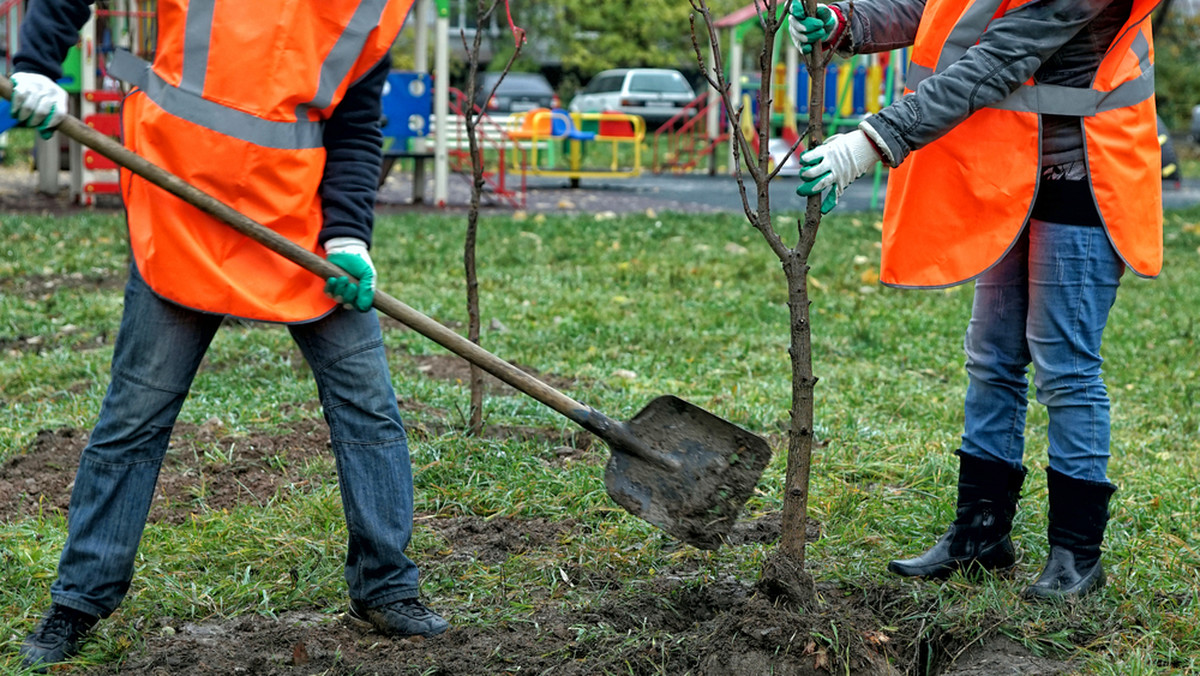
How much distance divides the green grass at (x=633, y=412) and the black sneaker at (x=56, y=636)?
45mm

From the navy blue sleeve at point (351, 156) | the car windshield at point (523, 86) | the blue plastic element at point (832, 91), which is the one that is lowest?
the navy blue sleeve at point (351, 156)

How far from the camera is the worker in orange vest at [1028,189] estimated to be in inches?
103

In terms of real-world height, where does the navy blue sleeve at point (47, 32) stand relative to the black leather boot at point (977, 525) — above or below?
above

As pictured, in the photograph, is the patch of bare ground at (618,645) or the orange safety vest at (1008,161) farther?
the orange safety vest at (1008,161)

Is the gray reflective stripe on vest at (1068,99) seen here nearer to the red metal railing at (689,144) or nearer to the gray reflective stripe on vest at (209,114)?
the gray reflective stripe on vest at (209,114)

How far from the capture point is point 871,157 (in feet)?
8.55

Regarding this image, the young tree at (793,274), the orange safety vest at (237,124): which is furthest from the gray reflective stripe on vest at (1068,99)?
the orange safety vest at (237,124)

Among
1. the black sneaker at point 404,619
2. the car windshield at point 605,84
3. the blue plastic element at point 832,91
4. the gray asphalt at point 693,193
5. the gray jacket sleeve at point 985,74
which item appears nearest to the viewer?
the gray jacket sleeve at point 985,74

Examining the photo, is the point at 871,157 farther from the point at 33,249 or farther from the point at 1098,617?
the point at 33,249

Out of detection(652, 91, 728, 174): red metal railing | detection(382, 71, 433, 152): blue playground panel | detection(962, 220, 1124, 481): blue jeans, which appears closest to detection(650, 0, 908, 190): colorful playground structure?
detection(652, 91, 728, 174): red metal railing

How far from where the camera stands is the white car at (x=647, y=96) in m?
25.6

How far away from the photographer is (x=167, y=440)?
2.60m

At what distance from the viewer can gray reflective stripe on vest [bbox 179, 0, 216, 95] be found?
7.77 feet

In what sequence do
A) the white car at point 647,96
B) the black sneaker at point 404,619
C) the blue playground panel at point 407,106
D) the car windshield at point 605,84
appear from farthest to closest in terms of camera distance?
the car windshield at point 605,84 < the white car at point 647,96 < the blue playground panel at point 407,106 < the black sneaker at point 404,619
